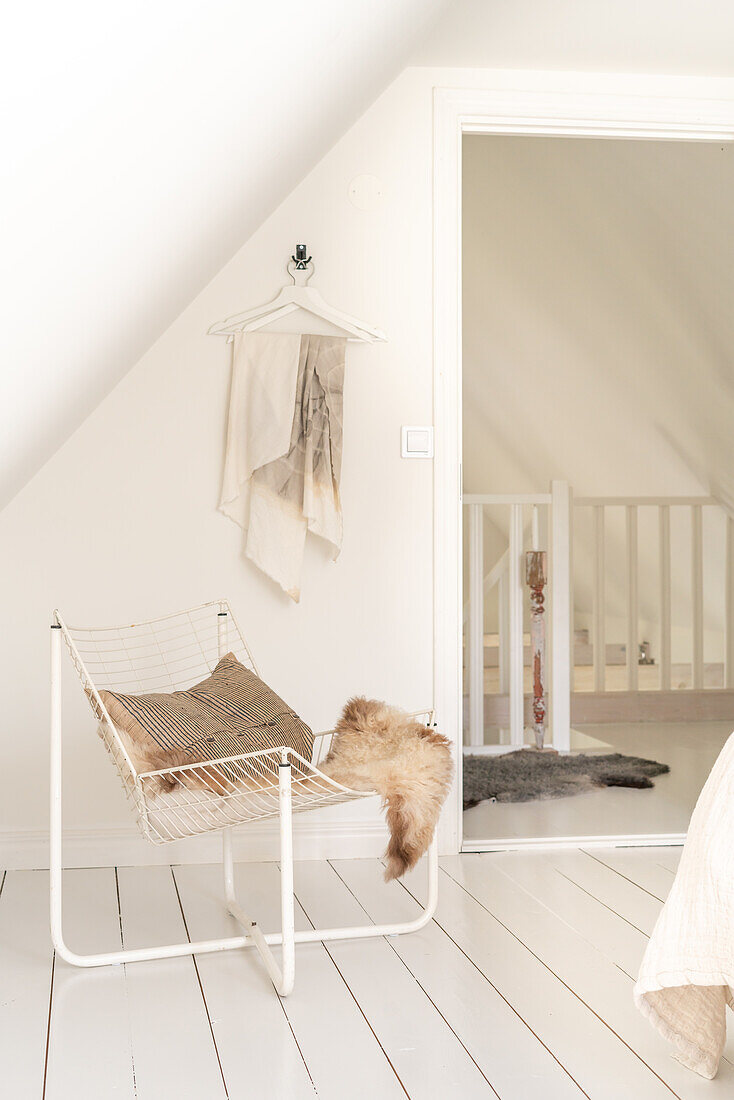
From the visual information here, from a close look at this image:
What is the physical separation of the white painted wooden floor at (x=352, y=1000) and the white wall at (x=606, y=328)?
9.06 ft

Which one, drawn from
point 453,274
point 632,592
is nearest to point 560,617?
point 632,592

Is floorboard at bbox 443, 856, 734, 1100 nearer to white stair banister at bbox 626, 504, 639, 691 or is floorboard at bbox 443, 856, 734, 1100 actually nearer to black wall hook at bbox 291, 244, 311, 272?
black wall hook at bbox 291, 244, 311, 272

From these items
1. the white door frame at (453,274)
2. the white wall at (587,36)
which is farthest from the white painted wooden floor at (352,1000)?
the white wall at (587,36)

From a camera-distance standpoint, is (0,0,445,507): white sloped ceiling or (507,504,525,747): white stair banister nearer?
(0,0,445,507): white sloped ceiling

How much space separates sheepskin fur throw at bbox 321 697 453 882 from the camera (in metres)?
1.99

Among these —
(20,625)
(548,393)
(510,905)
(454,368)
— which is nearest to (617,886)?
(510,905)

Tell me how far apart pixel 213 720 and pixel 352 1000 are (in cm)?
63

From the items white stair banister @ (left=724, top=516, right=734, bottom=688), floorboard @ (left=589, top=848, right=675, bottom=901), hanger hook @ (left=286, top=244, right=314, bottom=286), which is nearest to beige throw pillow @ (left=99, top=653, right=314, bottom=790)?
floorboard @ (left=589, top=848, right=675, bottom=901)

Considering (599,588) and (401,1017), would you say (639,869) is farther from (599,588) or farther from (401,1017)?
(599,588)

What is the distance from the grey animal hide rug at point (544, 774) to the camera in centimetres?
364

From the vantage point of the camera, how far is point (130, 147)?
3.34 ft

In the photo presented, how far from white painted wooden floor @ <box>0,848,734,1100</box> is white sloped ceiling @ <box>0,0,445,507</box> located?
1.02m

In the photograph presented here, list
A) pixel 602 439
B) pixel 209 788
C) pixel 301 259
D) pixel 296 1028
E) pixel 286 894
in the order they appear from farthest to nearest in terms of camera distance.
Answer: pixel 602 439
pixel 301 259
pixel 209 788
pixel 286 894
pixel 296 1028

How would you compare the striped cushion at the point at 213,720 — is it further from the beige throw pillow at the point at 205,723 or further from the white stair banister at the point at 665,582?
the white stair banister at the point at 665,582
